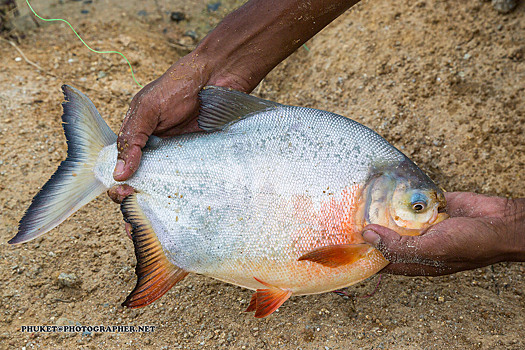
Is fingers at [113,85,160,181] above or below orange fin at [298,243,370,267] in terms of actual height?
above

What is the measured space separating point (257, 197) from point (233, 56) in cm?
108

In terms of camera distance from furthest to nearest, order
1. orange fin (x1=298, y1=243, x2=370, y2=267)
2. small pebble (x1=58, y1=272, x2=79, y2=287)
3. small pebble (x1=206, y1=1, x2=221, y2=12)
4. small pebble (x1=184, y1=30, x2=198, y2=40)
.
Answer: small pebble (x1=206, y1=1, x2=221, y2=12), small pebble (x1=184, y1=30, x2=198, y2=40), small pebble (x1=58, y1=272, x2=79, y2=287), orange fin (x1=298, y1=243, x2=370, y2=267)

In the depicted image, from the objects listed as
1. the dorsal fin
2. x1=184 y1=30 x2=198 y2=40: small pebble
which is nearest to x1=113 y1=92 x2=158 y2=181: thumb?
the dorsal fin

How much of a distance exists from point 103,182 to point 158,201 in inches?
13.8

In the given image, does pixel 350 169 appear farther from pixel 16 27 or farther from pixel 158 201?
pixel 16 27

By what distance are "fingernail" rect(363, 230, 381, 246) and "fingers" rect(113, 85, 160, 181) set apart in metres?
1.20

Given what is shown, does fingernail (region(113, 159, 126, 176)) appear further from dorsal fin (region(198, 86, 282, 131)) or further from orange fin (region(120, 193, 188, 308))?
dorsal fin (region(198, 86, 282, 131))

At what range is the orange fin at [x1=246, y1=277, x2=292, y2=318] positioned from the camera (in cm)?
237

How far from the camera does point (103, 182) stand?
272cm

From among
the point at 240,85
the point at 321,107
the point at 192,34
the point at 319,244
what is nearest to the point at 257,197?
the point at 319,244

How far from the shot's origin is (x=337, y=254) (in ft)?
7.37

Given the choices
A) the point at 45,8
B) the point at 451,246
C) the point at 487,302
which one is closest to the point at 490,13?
the point at 487,302

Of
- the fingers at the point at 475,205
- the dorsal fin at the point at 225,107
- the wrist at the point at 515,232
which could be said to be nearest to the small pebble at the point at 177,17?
the dorsal fin at the point at 225,107

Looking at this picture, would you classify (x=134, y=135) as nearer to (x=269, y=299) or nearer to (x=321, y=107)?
(x=269, y=299)
